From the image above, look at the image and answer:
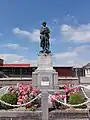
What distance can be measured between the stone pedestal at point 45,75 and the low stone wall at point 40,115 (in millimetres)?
13101

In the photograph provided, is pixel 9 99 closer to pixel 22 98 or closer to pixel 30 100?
pixel 22 98

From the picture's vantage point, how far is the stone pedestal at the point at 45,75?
23.3 metres

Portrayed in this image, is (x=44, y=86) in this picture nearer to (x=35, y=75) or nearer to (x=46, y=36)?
(x=35, y=75)

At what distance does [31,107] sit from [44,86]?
41.4ft

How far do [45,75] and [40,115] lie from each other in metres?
13.7

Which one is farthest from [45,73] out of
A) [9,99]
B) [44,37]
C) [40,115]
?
[40,115]

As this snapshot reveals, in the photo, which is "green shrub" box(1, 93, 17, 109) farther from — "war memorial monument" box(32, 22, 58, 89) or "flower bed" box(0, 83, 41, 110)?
"war memorial monument" box(32, 22, 58, 89)

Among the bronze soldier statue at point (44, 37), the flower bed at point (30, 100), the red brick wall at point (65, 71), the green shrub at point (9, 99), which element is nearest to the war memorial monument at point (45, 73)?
the bronze soldier statue at point (44, 37)

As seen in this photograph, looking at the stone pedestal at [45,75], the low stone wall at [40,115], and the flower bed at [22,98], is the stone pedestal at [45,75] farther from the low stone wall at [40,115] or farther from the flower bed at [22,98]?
the low stone wall at [40,115]

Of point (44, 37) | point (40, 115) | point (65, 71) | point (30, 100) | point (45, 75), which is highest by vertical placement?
point (44, 37)

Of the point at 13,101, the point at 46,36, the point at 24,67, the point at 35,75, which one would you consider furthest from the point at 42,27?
the point at 24,67

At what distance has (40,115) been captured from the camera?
32.0 feet

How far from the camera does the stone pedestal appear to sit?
23.3 meters

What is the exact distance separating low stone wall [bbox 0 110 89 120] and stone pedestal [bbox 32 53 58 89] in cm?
1310
